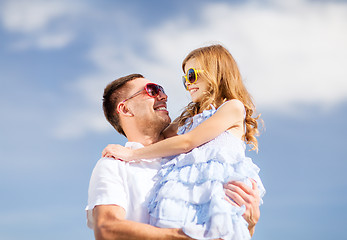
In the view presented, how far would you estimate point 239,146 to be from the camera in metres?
4.61

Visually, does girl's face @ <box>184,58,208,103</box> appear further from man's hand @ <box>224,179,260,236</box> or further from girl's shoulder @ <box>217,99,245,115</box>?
man's hand @ <box>224,179,260,236</box>

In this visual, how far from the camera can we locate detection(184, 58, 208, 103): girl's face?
512 cm

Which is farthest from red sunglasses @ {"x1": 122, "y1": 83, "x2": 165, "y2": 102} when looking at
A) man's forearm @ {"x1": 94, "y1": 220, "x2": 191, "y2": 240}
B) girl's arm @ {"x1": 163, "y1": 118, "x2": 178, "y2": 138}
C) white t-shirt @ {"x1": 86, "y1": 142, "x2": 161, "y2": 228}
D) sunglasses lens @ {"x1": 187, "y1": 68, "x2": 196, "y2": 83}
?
man's forearm @ {"x1": 94, "y1": 220, "x2": 191, "y2": 240}

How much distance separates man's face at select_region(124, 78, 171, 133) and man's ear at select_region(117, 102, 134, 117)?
0.17 feet

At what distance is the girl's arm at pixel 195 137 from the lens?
444 cm

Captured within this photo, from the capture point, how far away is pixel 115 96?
19.3ft

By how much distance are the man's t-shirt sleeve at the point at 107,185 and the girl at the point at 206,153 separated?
0.15m

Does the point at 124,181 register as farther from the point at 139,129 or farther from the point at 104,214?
the point at 139,129

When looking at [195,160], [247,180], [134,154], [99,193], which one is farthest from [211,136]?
[99,193]

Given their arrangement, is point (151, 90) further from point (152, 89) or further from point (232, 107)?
point (232, 107)

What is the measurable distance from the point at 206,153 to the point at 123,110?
1.80m

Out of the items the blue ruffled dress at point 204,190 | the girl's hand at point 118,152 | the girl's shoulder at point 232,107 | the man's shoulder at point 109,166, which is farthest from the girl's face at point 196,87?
the man's shoulder at point 109,166

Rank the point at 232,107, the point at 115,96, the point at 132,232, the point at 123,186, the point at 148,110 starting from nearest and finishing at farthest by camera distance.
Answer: the point at 132,232 < the point at 123,186 < the point at 232,107 < the point at 148,110 < the point at 115,96

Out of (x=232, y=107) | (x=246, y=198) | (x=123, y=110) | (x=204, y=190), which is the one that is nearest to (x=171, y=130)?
(x=123, y=110)
